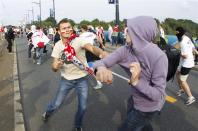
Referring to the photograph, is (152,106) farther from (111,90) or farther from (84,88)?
(111,90)

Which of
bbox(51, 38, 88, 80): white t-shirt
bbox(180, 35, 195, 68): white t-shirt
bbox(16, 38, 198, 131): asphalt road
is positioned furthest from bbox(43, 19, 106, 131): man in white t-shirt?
bbox(180, 35, 195, 68): white t-shirt

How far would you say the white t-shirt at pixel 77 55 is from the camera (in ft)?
17.5

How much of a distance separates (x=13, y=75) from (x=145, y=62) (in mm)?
10844

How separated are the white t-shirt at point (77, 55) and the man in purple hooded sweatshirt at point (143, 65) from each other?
6.91 feet

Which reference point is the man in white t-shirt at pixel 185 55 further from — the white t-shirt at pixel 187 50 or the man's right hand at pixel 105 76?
the man's right hand at pixel 105 76

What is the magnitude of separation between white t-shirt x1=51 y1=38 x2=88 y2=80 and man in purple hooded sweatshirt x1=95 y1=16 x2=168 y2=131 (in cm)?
210

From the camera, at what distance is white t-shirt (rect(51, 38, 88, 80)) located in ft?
17.5

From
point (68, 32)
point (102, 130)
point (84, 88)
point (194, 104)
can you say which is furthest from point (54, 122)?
point (194, 104)

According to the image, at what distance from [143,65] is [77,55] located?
2.34 meters

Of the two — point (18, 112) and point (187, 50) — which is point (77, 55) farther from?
point (187, 50)

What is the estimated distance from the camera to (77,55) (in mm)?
5359

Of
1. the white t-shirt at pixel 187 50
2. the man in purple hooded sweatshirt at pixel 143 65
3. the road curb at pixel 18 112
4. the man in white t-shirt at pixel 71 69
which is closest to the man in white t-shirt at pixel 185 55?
the white t-shirt at pixel 187 50

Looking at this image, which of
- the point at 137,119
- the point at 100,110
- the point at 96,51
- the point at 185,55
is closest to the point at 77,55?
the point at 96,51

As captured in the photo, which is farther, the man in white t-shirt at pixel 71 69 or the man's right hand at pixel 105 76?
the man in white t-shirt at pixel 71 69
